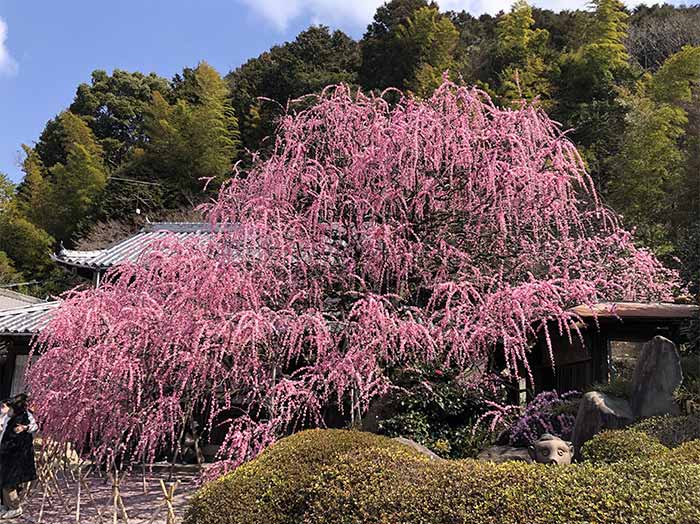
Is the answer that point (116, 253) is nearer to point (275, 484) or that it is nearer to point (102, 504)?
point (102, 504)

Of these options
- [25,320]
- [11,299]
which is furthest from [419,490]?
[11,299]

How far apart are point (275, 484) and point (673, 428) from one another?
10.7 ft

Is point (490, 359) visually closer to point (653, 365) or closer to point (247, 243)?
point (653, 365)

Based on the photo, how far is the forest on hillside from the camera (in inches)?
720

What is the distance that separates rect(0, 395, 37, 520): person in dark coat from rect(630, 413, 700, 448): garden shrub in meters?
6.01

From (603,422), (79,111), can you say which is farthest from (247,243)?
(79,111)

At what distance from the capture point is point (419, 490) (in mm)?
3396

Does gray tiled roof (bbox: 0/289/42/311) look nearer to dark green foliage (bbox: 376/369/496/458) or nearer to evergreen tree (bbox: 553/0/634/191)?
evergreen tree (bbox: 553/0/634/191)

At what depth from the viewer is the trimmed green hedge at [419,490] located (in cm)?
299

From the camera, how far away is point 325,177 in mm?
6473

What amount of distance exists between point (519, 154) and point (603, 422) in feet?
8.46

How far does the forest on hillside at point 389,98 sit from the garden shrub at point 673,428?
39.5 ft

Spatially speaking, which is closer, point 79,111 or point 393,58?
point 393,58

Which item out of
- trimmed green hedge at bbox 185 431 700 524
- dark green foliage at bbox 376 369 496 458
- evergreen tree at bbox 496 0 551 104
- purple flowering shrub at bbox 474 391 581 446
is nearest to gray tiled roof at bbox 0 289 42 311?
evergreen tree at bbox 496 0 551 104
